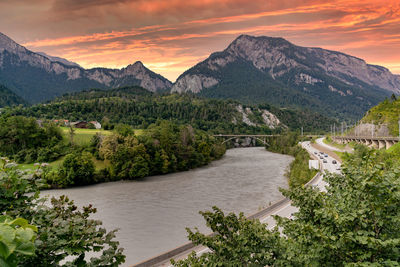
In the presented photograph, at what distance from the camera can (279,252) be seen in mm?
8070

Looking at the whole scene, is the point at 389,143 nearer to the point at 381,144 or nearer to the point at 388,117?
the point at 381,144

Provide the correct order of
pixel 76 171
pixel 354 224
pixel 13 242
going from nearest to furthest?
pixel 13 242
pixel 354 224
pixel 76 171

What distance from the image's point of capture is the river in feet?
84.2

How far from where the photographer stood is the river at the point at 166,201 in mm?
25672

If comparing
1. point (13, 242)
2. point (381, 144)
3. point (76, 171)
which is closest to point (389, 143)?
point (381, 144)

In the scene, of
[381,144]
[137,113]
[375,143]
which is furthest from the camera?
[137,113]

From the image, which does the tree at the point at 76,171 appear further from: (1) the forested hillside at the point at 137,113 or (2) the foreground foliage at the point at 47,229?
(1) the forested hillside at the point at 137,113

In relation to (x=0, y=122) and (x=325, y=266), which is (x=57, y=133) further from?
(x=325, y=266)

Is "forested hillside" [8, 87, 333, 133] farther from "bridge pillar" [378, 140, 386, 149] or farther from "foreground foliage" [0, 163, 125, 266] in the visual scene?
"foreground foliage" [0, 163, 125, 266]

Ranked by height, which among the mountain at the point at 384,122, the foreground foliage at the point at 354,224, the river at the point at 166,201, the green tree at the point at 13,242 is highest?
the green tree at the point at 13,242

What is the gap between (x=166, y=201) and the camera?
38.8m

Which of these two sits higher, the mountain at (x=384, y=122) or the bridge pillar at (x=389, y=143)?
the mountain at (x=384, y=122)

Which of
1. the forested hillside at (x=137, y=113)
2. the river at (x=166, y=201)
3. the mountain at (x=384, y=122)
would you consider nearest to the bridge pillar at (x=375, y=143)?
the mountain at (x=384, y=122)

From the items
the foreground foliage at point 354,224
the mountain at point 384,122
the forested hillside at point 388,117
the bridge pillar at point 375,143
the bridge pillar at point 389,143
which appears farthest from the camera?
the mountain at point 384,122
